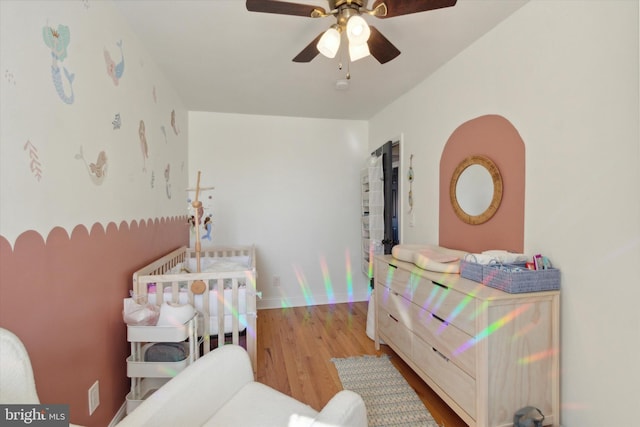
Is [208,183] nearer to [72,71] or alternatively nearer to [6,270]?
[72,71]

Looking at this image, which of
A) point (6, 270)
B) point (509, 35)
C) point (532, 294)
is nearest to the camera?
point (6, 270)

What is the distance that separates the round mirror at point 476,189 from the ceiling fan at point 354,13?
3.10 ft

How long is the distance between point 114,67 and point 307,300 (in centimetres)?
300

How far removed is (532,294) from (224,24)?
7.42 ft

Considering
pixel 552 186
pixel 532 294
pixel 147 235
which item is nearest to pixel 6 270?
pixel 147 235

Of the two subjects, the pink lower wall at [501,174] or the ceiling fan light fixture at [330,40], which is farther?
the pink lower wall at [501,174]

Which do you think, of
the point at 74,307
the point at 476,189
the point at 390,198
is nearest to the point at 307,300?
the point at 390,198

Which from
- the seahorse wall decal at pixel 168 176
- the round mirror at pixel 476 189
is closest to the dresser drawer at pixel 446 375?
the round mirror at pixel 476 189

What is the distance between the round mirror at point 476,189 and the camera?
1.89m

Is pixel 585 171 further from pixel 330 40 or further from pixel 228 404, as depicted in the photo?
pixel 228 404

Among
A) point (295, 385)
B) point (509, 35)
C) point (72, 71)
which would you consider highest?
point (509, 35)

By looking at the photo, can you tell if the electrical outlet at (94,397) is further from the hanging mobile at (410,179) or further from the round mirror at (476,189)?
the hanging mobile at (410,179)

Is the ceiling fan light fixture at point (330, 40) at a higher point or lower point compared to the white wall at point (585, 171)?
higher

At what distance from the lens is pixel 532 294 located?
4.67 feet
